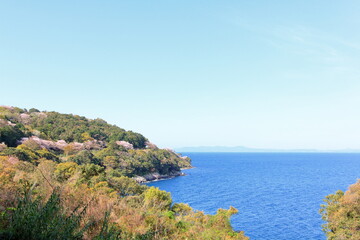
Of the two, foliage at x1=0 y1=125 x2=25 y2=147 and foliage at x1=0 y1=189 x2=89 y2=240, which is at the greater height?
foliage at x1=0 y1=125 x2=25 y2=147

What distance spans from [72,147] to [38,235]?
6402 centimetres

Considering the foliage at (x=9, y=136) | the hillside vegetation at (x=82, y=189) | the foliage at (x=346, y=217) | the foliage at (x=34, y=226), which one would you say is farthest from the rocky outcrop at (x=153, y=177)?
the foliage at (x=34, y=226)

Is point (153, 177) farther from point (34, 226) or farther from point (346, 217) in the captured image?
point (34, 226)

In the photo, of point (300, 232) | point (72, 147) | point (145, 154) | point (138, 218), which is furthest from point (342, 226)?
point (145, 154)

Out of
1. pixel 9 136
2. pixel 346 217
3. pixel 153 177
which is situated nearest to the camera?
pixel 346 217

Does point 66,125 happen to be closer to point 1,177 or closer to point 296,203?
point 296,203

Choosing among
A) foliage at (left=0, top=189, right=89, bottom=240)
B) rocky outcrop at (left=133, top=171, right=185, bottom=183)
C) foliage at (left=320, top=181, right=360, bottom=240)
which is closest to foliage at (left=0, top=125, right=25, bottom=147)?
rocky outcrop at (left=133, top=171, right=185, bottom=183)

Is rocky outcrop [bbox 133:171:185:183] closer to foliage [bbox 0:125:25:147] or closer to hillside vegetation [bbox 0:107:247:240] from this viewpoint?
hillside vegetation [bbox 0:107:247:240]

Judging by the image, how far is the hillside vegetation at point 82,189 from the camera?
15.3 feet

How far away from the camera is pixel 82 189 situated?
32.9ft

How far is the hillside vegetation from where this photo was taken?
4.66 metres

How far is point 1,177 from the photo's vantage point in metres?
8.09

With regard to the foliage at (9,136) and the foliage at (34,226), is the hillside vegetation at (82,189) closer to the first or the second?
the foliage at (34,226)

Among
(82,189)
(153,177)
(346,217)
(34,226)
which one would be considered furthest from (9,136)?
(346,217)
